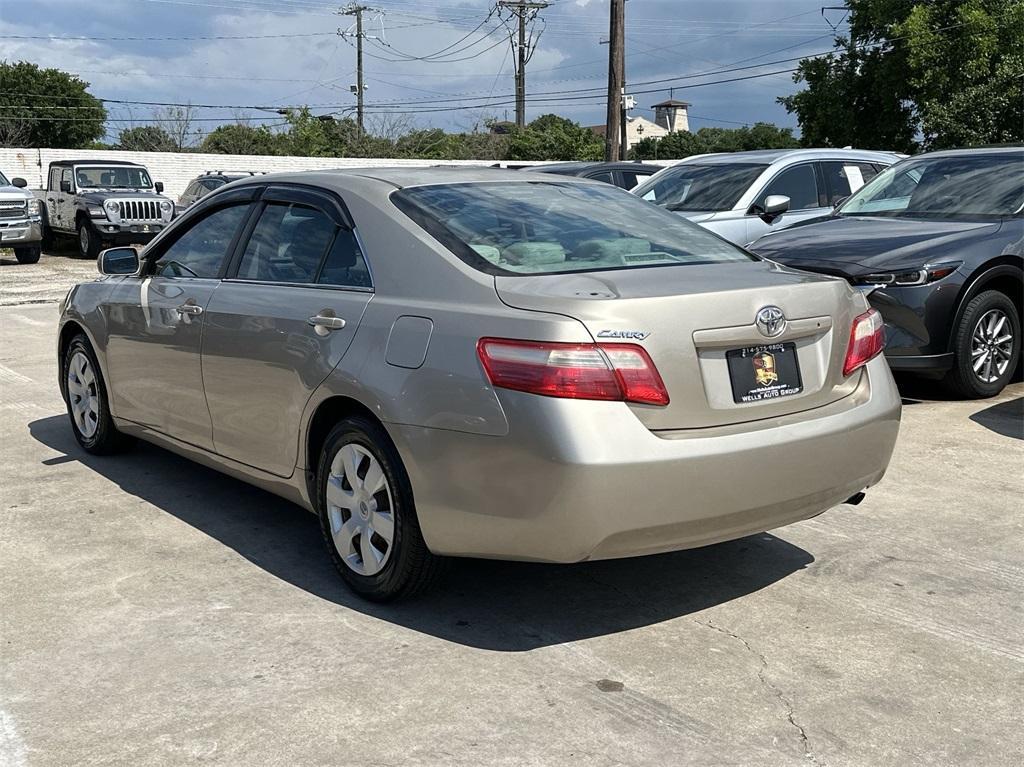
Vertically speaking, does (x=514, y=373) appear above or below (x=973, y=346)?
above

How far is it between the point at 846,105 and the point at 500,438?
38.0 meters

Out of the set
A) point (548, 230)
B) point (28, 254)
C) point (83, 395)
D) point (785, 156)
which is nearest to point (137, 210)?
point (28, 254)

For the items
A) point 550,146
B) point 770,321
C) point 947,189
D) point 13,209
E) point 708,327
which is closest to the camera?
point 708,327

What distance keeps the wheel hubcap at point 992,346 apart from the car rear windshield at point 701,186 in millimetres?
Answer: 3425

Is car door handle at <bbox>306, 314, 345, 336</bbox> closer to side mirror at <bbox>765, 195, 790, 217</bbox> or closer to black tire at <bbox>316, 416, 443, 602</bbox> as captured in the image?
black tire at <bbox>316, 416, 443, 602</bbox>

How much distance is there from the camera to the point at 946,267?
7.32 metres

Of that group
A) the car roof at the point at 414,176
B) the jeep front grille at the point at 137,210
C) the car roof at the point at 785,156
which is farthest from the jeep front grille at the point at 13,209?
the car roof at the point at 414,176

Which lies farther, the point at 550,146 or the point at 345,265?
the point at 550,146

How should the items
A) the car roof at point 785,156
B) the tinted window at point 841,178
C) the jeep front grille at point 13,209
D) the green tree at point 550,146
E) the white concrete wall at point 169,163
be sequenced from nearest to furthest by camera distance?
the car roof at point 785,156
the tinted window at point 841,178
the jeep front grille at point 13,209
the white concrete wall at point 169,163
the green tree at point 550,146

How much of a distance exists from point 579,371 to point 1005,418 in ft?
15.3

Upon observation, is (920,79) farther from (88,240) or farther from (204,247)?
(204,247)

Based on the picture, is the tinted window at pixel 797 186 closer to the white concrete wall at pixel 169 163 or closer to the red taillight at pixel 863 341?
the red taillight at pixel 863 341

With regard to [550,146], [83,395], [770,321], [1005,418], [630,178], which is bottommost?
[1005,418]

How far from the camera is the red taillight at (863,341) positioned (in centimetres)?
412
